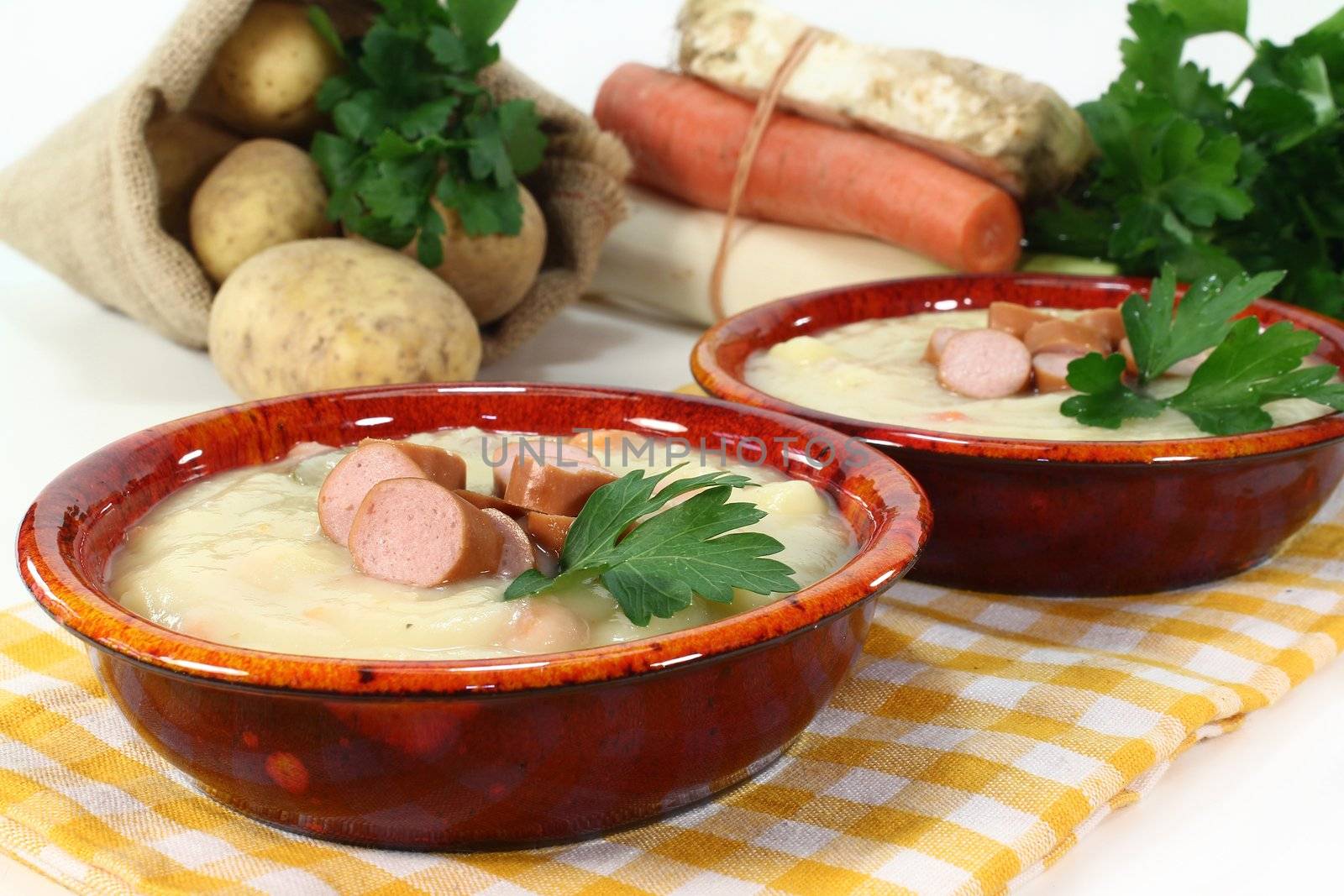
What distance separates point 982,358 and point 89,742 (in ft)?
5.04

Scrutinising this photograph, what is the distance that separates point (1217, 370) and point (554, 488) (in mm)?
1142

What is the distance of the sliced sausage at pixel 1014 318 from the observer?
282 cm

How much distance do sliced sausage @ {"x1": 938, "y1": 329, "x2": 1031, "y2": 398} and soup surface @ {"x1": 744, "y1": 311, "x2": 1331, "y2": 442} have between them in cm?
2

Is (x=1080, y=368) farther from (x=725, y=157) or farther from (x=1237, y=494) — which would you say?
(x=725, y=157)

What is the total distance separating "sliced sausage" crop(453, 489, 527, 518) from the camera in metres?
1.87

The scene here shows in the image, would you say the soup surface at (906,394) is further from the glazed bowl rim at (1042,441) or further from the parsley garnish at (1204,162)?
the parsley garnish at (1204,162)

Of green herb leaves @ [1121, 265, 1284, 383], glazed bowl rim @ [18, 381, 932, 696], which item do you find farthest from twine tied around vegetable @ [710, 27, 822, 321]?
glazed bowl rim @ [18, 381, 932, 696]

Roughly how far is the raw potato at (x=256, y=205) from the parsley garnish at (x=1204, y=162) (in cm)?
175

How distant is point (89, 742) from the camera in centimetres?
198

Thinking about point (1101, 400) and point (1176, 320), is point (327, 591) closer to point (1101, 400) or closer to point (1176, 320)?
point (1101, 400)

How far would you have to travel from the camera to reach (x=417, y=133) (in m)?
3.47

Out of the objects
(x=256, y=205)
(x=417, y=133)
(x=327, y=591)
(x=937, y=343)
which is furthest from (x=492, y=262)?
(x=327, y=591)

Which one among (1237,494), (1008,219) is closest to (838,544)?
(1237,494)

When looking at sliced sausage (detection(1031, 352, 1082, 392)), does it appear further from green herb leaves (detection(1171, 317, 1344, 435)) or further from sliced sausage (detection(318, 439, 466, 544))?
sliced sausage (detection(318, 439, 466, 544))
